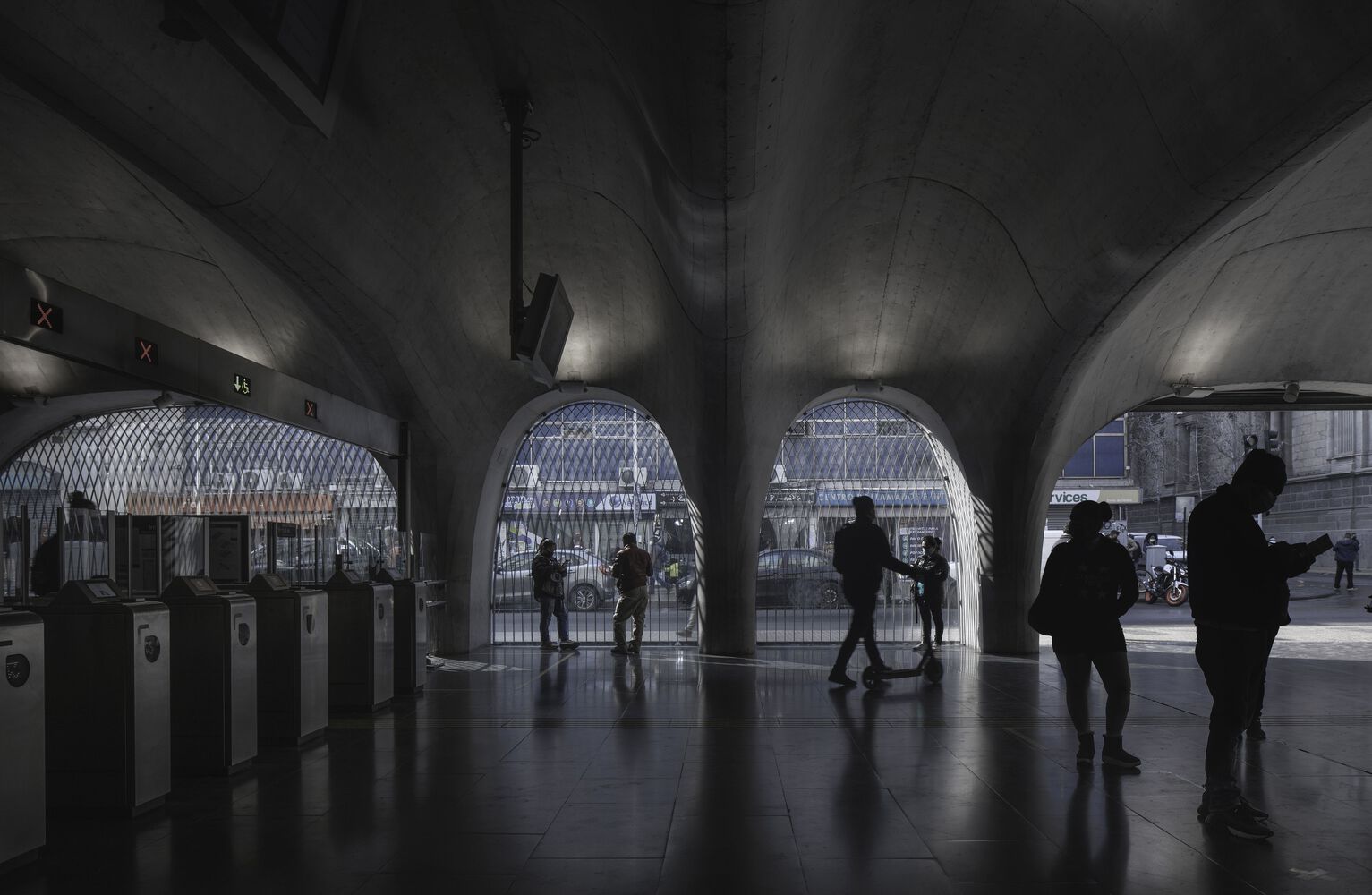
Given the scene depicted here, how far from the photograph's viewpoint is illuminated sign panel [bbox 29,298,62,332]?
20.7 ft

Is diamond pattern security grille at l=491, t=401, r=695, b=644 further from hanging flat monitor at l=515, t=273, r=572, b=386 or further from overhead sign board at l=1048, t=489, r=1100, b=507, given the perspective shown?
overhead sign board at l=1048, t=489, r=1100, b=507

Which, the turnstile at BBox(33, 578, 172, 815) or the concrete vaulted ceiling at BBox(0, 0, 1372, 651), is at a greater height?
the concrete vaulted ceiling at BBox(0, 0, 1372, 651)

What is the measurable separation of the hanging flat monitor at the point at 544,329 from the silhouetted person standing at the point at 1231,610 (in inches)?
208

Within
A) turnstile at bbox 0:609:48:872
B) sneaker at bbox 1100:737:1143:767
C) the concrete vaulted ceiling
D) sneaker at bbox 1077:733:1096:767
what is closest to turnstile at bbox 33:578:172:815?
turnstile at bbox 0:609:48:872

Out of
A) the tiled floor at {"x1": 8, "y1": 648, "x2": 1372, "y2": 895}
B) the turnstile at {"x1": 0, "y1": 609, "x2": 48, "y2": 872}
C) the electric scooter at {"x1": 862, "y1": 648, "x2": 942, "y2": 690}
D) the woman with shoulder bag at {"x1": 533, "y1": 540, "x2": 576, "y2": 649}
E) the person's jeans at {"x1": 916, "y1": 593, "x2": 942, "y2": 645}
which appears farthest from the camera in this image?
the woman with shoulder bag at {"x1": 533, "y1": 540, "x2": 576, "y2": 649}

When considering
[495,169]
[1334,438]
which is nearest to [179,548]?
[495,169]

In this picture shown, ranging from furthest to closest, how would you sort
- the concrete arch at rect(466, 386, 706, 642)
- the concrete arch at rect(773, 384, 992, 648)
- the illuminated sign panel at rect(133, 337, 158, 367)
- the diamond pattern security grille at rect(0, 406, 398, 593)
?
1. the diamond pattern security grille at rect(0, 406, 398, 593)
2. the concrete arch at rect(773, 384, 992, 648)
3. the concrete arch at rect(466, 386, 706, 642)
4. the illuminated sign panel at rect(133, 337, 158, 367)

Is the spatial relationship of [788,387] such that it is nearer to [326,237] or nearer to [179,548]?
[326,237]

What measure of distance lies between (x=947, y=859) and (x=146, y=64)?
6.02 meters

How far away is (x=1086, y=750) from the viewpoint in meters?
6.83

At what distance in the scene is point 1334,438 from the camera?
3797 centimetres

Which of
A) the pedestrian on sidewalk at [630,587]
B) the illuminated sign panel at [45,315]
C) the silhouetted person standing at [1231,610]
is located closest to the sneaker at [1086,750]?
the silhouetted person standing at [1231,610]

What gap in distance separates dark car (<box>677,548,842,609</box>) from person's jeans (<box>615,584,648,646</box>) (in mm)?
3500

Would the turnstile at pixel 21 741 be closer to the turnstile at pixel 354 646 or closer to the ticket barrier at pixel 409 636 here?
the turnstile at pixel 354 646
